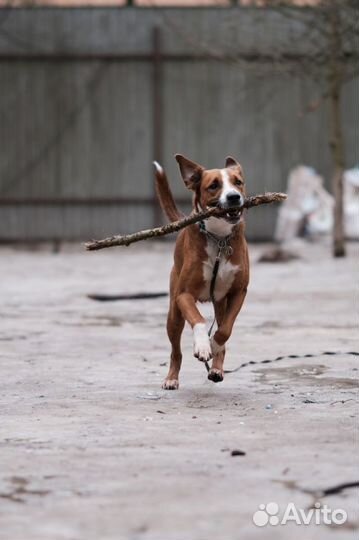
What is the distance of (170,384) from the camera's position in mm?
7242

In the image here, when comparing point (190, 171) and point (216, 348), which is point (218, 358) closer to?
point (216, 348)

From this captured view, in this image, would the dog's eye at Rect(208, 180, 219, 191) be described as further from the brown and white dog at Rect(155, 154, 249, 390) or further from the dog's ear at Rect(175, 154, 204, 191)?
the dog's ear at Rect(175, 154, 204, 191)

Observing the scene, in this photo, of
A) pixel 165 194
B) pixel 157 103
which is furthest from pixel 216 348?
pixel 157 103

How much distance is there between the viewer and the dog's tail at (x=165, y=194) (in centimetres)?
788

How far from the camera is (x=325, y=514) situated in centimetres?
423

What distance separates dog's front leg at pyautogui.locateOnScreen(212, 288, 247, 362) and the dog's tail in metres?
0.87

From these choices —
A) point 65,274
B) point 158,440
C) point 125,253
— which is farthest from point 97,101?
point 158,440

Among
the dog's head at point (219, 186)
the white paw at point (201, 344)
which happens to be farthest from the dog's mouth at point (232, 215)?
the white paw at point (201, 344)

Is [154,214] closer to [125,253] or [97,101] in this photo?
[125,253]

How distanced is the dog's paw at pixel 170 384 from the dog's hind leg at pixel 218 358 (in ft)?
0.87

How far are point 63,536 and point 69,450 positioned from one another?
139 centimetres

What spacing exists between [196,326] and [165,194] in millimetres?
1345

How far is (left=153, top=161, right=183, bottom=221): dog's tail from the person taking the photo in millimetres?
7875

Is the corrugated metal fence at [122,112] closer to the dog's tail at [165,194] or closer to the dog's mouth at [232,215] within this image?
the dog's tail at [165,194]
